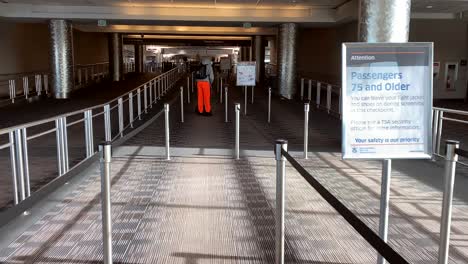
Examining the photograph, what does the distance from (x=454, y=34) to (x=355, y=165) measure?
1563cm

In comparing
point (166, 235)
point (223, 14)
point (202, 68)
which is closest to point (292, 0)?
point (223, 14)

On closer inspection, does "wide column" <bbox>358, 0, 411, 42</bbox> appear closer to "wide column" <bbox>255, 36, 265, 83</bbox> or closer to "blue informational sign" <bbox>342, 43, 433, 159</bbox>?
"blue informational sign" <bbox>342, 43, 433, 159</bbox>

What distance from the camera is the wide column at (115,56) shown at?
113 ft

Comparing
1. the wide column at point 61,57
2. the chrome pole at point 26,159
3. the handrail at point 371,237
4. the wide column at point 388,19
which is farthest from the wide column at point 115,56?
the handrail at point 371,237

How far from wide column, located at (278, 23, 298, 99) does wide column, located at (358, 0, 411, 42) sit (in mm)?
13052

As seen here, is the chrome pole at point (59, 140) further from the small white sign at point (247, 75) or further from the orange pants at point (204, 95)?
the small white sign at point (247, 75)

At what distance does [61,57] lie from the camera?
21125mm

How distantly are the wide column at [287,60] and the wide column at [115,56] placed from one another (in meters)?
15.8

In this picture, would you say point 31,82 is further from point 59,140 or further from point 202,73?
point 59,140

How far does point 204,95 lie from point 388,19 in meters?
7.08

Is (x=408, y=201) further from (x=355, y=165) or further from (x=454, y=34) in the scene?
(x=454, y=34)

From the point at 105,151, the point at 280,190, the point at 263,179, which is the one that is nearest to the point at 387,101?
the point at 280,190

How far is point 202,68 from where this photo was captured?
14164 mm

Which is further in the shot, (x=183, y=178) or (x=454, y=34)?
(x=454, y=34)
